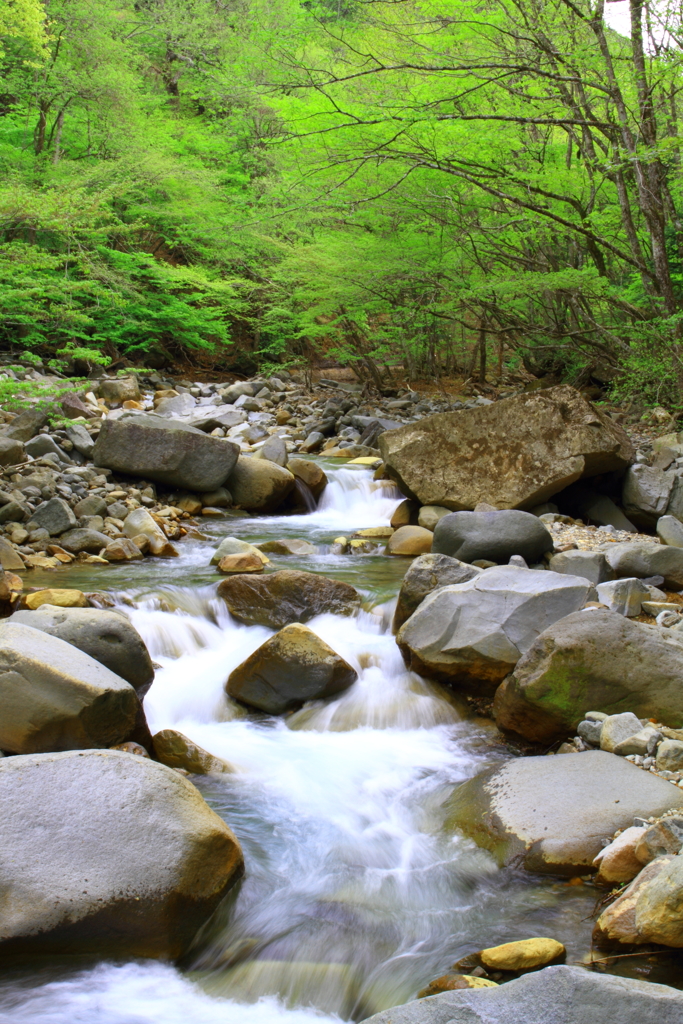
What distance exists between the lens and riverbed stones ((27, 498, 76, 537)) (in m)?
7.48

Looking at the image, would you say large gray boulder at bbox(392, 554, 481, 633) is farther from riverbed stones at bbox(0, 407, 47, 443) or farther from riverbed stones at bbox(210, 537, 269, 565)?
riverbed stones at bbox(0, 407, 47, 443)

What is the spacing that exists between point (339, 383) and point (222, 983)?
55.3 feet

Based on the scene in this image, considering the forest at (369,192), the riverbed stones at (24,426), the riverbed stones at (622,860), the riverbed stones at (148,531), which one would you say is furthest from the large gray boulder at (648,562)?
the riverbed stones at (24,426)

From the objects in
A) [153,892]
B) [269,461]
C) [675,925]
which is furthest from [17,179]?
[675,925]

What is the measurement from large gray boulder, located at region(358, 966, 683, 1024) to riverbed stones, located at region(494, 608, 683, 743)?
224 centimetres

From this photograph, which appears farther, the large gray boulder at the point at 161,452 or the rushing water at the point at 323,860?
the large gray boulder at the point at 161,452

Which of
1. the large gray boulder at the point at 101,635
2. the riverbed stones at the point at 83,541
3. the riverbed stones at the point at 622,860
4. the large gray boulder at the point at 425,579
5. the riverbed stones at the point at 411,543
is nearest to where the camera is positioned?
the riverbed stones at the point at 622,860

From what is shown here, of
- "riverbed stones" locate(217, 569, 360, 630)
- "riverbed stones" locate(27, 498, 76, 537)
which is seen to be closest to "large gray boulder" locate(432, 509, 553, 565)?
"riverbed stones" locate(217, 569, 360, 630)

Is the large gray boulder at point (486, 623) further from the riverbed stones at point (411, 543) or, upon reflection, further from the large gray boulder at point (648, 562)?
the riverbed stones at point (411, 543)

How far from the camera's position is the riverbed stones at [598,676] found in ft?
13.2

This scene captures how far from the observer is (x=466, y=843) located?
11.6ft

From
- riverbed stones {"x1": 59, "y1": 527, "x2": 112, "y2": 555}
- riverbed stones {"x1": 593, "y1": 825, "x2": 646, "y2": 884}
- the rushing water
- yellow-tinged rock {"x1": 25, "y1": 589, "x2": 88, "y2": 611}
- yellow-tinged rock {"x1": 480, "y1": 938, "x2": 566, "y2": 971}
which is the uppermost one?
yellow-tinged rock {"x1": 25, "y1": 589, "x2": 88, "y2": 611}

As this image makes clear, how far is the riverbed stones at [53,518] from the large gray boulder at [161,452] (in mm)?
1530

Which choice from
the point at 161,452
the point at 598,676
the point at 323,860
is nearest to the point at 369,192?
the point at 161,452
